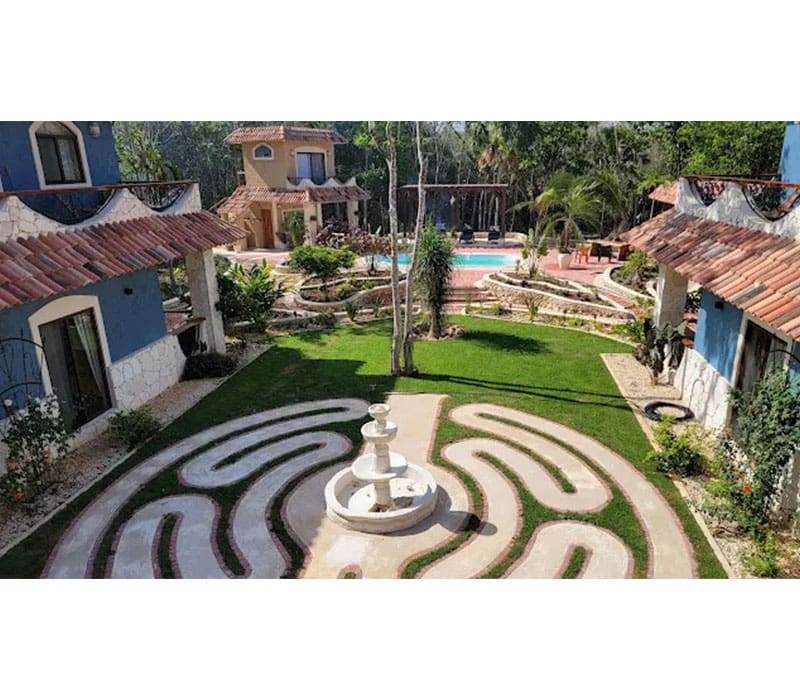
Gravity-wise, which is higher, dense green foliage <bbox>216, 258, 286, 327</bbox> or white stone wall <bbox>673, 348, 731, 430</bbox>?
dense green foliage <bbox>216, 258, 286, 327</bbox>

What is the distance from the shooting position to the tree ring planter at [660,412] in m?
11.2

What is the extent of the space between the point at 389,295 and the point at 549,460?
1333 cm

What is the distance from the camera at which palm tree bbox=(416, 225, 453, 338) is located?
15.8m

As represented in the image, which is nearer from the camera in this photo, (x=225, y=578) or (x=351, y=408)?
(x=225, y=578)

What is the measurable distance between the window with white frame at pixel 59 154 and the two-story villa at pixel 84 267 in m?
0.02

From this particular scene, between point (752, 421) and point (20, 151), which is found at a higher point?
point (20, 151)

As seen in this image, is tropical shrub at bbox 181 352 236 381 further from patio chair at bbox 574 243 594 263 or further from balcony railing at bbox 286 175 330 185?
balcony railing at bbox 286 175 330 185

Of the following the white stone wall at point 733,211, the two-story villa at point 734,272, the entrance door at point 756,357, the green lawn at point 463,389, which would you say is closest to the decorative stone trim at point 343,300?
the green lawn at point 463,389

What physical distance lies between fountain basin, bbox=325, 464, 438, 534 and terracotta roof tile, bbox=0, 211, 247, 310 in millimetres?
5109

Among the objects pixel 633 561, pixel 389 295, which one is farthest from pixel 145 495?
pixel 389 295

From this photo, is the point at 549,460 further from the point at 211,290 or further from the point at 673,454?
the point at 211,290

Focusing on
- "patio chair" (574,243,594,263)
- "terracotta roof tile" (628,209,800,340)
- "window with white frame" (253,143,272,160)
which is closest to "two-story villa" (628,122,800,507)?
"terracotta roof tile" (628,209,800,340)

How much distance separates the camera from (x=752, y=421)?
782 centimetres

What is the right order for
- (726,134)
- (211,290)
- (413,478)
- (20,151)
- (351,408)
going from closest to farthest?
(413,478) < (20,151) < (351,408) < (211,290) < (726,134)
